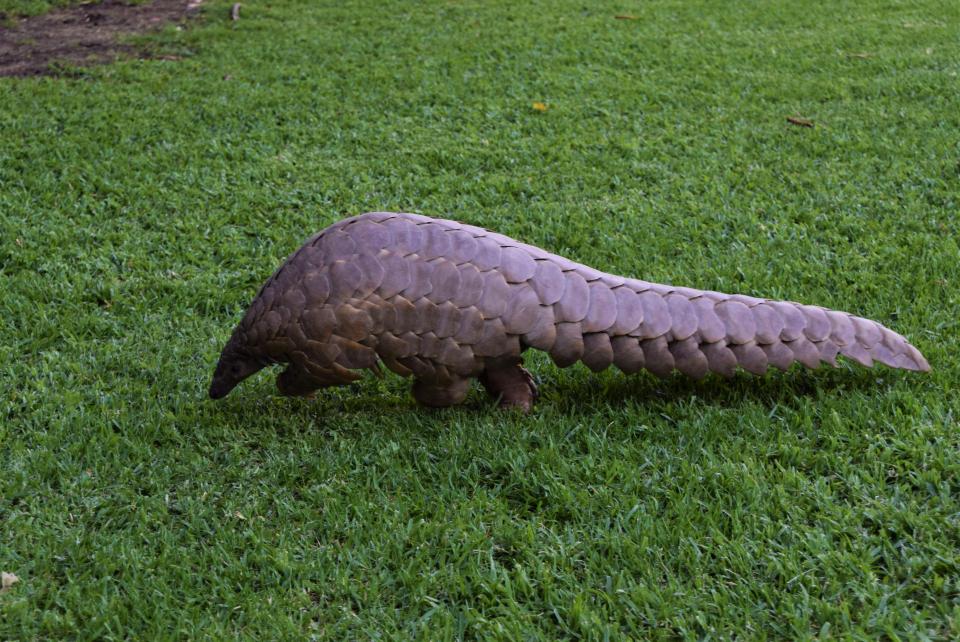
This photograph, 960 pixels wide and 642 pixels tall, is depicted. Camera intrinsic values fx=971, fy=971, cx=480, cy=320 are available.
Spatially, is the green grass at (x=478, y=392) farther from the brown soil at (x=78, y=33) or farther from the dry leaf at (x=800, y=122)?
the brown soil at (x=78, y=33)

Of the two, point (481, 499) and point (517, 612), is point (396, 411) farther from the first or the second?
point (517, 612)

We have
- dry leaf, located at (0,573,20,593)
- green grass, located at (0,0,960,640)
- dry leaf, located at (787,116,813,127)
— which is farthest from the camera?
dry leaf, located at (787,116,813,127)

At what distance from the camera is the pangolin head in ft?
11.3

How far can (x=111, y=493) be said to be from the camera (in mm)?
Answer: 3201

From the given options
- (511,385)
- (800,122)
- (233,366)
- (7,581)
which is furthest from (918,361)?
(800,122)

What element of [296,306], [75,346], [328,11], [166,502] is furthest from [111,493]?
[328,11]

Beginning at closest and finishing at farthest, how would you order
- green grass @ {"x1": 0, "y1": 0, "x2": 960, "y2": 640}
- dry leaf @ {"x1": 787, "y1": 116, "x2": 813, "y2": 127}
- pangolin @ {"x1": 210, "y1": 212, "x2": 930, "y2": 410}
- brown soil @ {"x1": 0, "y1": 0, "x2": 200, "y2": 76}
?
green grass @ {"x1": 0, "y1": 0, "x2": 960, "y2": 640} < pangolin @ {"x1": 210, "y1": 212, "x2": 930, "y2": 410} < dry leaf @ {"x1": 787, "y1": 116, "x2": 813, "y2": 127} < brown soil @ {"x1": 0, "y1": 0, "x2": 200, "y2": 76}

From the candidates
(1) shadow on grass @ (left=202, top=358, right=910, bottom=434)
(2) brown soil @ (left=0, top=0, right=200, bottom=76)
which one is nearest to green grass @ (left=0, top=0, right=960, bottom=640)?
(1) shadow on grass @ (left=202, top=358, right=910, bottom=434)

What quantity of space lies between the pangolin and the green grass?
241 millimetres

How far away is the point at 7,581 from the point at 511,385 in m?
1.68

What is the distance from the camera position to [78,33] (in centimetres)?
843

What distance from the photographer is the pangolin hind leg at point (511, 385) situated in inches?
134

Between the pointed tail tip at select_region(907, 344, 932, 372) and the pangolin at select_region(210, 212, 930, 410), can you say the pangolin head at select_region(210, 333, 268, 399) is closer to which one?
the pangolin at select_region(210, 212, 930, 410)

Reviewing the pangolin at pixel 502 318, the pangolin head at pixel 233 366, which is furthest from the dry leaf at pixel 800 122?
the pangolin head at pixel 233 366
